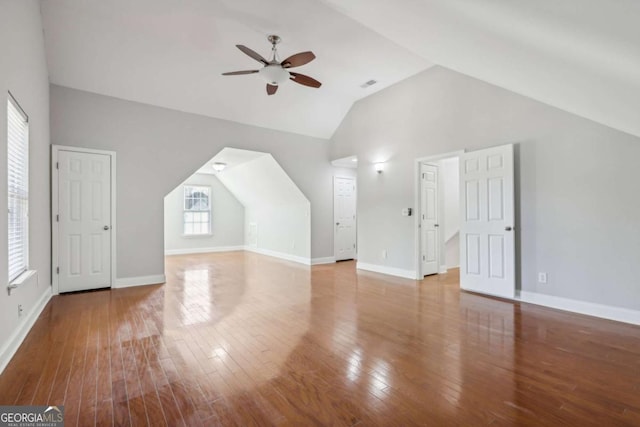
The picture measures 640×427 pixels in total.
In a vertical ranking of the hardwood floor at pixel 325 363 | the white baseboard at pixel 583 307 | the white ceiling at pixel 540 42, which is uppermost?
the white ceiling at pixel 540 42

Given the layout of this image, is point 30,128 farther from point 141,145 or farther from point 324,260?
point 324,260

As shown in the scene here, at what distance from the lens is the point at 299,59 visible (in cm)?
349

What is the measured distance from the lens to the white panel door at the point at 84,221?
452 cm

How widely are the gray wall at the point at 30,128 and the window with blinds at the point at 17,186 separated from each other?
13 centimetres

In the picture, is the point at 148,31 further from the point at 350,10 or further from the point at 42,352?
the point at 42,352

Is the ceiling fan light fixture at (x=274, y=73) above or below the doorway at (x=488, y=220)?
above

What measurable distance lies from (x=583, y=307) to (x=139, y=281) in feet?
20.8

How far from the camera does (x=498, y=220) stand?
14.2ft

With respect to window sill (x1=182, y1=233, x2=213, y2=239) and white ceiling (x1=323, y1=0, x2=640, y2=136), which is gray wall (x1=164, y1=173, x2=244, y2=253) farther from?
white ceiling (x1=323, y1=0, x2=640, y2=136)

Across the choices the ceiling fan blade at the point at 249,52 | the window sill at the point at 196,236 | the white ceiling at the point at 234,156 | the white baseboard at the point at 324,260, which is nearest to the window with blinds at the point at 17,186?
the ceiling fan blade at the point at 249,52

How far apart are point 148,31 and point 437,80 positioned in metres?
4.36

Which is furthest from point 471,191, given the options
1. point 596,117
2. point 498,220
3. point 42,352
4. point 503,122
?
point 42,352

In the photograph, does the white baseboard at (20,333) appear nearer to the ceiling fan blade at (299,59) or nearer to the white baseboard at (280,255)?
the ceiling fan blade at (299,59)

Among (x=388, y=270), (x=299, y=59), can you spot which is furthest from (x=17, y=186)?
(x=388, y=270)
